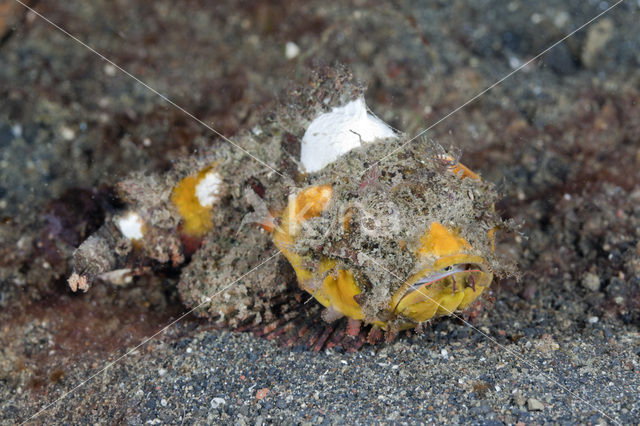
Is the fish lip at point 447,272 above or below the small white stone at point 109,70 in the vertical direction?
above

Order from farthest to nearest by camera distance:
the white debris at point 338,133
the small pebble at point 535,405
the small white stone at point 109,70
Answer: the small white stone at point 109,70 → the white debris at point 338,133 → the small pebble at point 535,405

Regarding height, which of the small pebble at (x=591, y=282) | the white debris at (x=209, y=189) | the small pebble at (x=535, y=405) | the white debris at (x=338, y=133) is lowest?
the small pebble at (x=591, y=282)

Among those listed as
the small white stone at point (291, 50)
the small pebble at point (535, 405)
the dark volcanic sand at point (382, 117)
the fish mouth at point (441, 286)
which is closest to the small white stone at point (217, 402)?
the dark volcanic sand at point (382, 117)

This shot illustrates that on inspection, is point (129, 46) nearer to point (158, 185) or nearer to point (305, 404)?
point (158, 185)

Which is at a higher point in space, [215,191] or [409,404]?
[215,191]

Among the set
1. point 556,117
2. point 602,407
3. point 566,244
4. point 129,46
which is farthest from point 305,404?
point 129,46

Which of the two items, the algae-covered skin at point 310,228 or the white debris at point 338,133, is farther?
the white debris at point 338,133

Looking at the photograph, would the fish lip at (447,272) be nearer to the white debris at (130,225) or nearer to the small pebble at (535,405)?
the small pebble at (535,405)

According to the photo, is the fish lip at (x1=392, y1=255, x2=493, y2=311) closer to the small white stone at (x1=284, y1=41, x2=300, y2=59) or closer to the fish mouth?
the fish mouth
